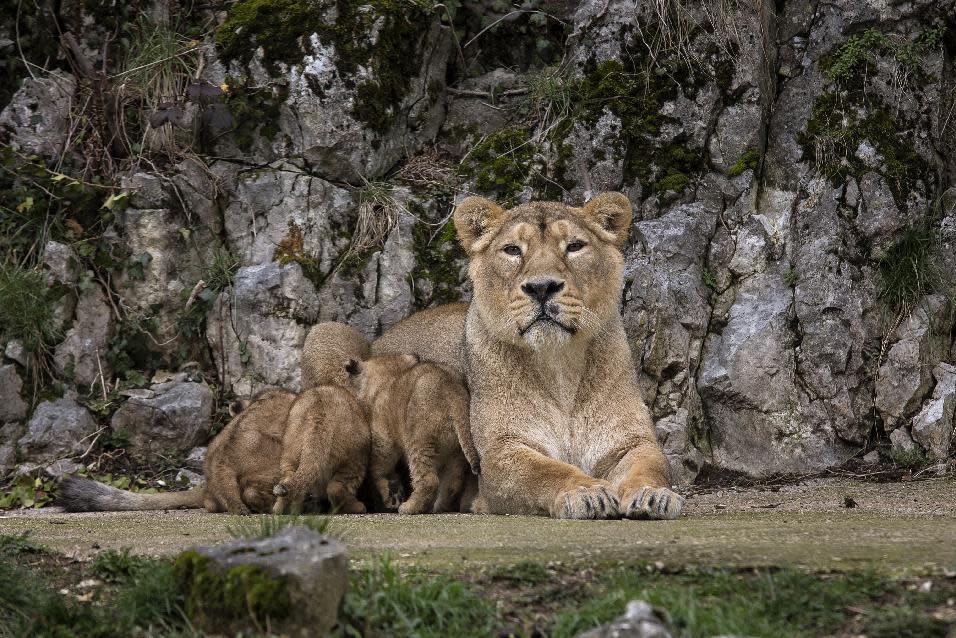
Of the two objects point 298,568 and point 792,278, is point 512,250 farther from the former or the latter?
point 298,568

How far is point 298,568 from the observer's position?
3953 mm

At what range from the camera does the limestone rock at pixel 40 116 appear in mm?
11695

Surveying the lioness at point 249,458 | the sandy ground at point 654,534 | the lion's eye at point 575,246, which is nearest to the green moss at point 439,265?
the lioness at point 249,458

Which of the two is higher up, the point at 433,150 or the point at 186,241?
the point at 433,150

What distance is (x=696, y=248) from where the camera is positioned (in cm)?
1105

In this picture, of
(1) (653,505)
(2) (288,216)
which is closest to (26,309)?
(2) (288,216)

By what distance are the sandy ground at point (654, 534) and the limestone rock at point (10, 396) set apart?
105 inches

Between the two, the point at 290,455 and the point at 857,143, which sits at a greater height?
the point at 857,143

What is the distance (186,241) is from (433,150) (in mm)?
2762

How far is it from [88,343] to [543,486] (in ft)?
19.1

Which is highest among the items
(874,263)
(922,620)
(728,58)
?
(728,58)

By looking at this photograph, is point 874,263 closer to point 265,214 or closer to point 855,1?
point 855,1

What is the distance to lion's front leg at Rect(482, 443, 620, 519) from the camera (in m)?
6.85

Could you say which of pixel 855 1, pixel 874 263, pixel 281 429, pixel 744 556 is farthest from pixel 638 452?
pixel 855 1
